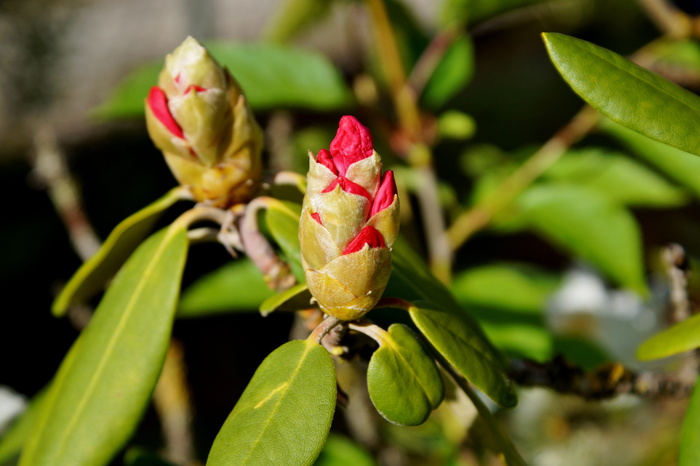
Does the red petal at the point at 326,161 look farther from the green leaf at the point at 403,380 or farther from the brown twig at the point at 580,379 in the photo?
the brown twig at the point at 580,379

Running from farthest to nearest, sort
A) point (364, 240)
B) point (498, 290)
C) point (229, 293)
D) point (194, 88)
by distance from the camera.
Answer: point (498, 290) < point (229, 293) < point (194, 88) < point (364, 240)

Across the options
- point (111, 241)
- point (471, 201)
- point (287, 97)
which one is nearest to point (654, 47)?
point (471, 201)

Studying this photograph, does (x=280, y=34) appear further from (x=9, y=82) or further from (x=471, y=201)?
(x=9, y=82)

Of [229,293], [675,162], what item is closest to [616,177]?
[675,162]

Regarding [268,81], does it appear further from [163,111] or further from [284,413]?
[284,413]

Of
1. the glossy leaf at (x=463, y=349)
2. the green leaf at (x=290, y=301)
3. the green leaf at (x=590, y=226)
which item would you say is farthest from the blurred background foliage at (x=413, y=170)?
the green leaf at (x=290, y=301)

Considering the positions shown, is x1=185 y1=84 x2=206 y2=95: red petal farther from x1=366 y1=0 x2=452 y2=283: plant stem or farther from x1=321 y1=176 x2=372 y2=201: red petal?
x1=366 y1=0 x2=452 y2=283: plant stem
